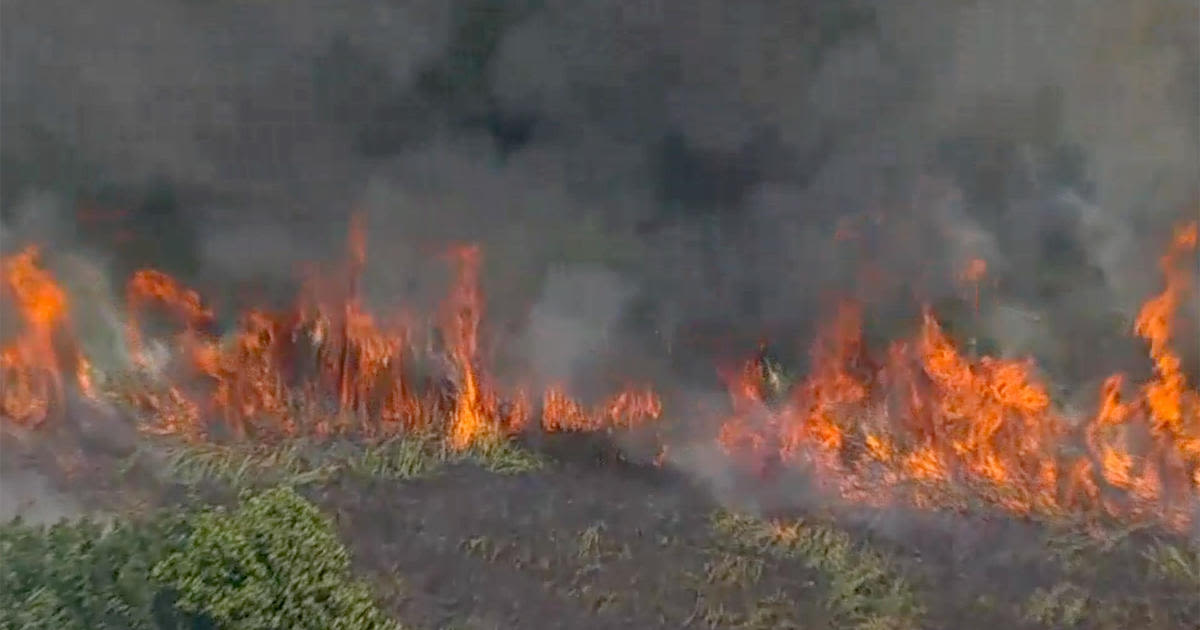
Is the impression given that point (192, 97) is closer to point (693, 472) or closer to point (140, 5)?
point (140, 5)

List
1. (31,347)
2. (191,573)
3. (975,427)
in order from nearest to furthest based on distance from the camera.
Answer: (191,573) < (31,347) < (975,427)

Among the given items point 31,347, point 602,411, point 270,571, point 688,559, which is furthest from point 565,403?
point 31,347

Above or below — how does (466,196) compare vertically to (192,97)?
below

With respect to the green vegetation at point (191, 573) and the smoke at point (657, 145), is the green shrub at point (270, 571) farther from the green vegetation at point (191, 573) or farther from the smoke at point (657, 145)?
the smoke at point (657, 145)

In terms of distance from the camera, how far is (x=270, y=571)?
96.7 inches

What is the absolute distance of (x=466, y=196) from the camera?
8.53ft

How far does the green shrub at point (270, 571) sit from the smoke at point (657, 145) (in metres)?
0.59

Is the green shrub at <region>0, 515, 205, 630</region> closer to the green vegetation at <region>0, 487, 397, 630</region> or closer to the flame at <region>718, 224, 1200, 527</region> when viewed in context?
the green vegetation at <region>0, 487, 397, 630</region>

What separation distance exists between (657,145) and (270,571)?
1.44m

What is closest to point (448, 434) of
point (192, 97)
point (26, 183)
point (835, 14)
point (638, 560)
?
point (638, 560)

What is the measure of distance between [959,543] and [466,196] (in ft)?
5.14

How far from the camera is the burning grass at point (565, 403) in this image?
2543mm

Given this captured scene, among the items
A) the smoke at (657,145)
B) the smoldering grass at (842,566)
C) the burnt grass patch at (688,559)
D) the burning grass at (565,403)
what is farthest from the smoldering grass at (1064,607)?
the smoke at (657,145)

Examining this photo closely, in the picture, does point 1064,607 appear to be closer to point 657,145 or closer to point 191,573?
point 657,145
